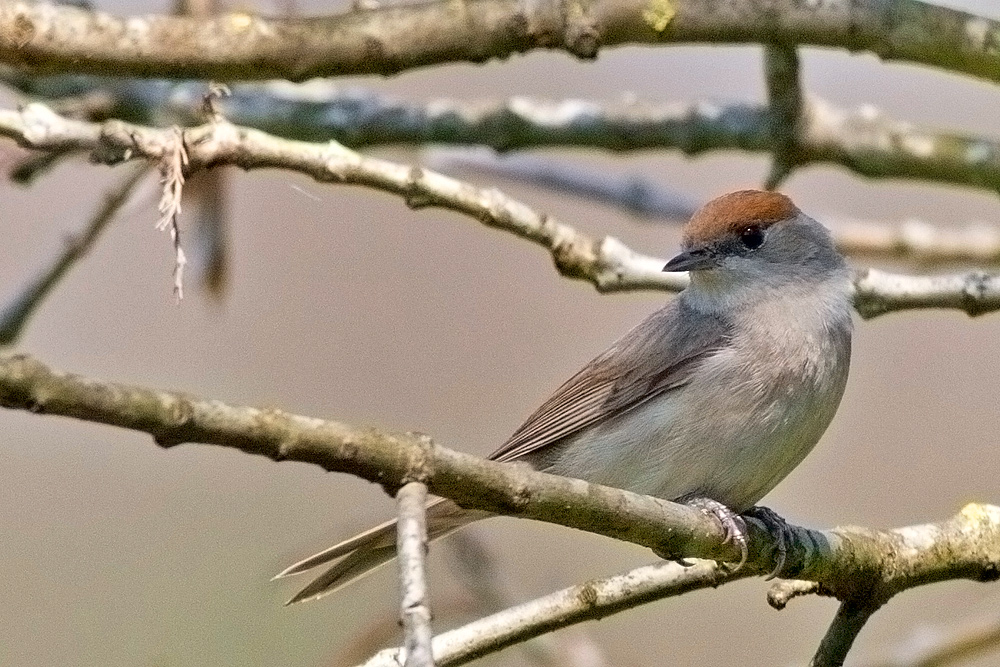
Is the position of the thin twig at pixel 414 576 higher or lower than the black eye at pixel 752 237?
lower

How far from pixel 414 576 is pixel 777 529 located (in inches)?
63.3

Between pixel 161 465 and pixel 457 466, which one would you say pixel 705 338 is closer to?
pixel 457 466

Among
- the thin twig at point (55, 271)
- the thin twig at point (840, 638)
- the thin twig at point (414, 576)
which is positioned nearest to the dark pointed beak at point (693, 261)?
the thin twig at point (840, 638)

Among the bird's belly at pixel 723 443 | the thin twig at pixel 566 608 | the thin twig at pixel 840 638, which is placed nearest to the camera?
the thin twig at pixel 566 608

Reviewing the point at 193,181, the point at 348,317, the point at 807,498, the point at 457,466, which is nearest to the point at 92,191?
the point at 348,317

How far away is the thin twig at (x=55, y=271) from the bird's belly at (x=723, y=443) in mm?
1837

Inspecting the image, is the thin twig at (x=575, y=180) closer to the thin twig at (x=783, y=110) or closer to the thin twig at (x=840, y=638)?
the thin twig at (x=783, y=110)

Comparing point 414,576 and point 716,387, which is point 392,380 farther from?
point 414,576

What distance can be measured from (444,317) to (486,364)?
14.4 inches

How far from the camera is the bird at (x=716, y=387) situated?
378 cm

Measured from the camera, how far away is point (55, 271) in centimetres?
449

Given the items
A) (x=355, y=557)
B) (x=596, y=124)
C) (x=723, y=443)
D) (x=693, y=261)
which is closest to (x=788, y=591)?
(x=723, y=443)

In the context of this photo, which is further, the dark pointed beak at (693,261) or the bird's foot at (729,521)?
the dark pointed beak at (693,261)

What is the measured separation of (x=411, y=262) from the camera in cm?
755
